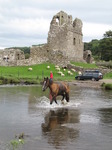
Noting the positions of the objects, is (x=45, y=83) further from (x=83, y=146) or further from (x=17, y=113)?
(x=83, y=146)

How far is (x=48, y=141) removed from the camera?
12.3m

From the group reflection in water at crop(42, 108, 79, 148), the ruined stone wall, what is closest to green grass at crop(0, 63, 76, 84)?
the ruined stone wall

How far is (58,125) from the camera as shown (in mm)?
15258

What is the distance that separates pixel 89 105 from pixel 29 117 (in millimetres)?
6567

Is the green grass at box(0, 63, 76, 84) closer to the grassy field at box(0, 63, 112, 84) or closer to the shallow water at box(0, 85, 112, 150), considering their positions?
the grassy field at box(0, 63, 112, 84)

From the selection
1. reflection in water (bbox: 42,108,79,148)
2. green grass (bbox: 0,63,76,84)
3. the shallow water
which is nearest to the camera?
the shallow water

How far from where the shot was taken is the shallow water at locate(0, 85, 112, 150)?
12.0 meters

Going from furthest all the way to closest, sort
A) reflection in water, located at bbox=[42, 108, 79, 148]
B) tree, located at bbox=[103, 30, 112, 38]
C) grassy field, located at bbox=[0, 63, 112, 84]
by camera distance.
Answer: tree, located at bbox=[103, 30, 112, 38], grassy field, located at bbox=[0, 63, 112, 84], reflection in water, located at bbox=[42, 108, 79, 148]

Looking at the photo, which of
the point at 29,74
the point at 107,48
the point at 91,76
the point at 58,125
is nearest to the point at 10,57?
the point at 29,74

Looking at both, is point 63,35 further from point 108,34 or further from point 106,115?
point 108,34

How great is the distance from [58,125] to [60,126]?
26 cm

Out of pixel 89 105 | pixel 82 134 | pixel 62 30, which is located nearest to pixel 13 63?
pixel 62 30

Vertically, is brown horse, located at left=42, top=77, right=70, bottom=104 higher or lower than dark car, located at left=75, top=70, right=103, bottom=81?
higher

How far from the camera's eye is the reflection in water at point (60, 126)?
1271cm
